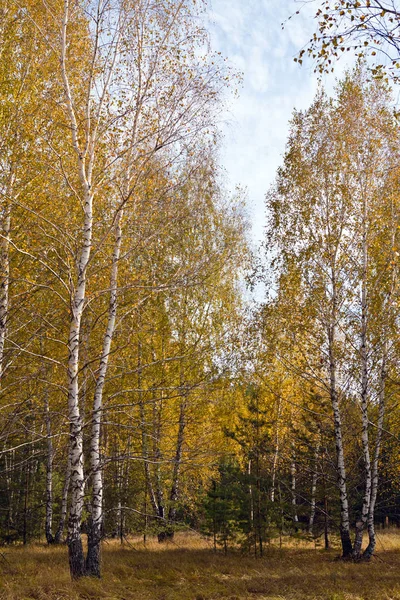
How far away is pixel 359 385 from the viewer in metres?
12.7

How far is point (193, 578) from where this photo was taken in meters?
9.84

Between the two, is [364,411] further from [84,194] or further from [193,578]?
[84,194]

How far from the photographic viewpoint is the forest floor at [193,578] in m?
6.96

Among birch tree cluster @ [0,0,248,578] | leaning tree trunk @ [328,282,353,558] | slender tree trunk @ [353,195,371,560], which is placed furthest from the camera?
leaning tree trunk @ [328,282,353,558]

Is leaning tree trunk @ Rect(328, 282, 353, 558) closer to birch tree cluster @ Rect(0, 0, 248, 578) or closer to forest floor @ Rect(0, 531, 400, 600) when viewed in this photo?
forest floor @ Rect(0, 531, 400, 600)

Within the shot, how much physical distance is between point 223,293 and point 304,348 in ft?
12.2

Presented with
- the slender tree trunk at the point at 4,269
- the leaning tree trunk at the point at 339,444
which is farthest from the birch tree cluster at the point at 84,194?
the leaning tree trunk at the point at 339,444

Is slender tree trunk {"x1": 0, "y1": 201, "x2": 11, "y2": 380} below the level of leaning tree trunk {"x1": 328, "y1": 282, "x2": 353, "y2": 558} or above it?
above

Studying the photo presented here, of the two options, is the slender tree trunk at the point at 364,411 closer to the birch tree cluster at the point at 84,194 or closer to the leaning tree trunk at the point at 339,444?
the leaning tree trunk at the point at 339,444

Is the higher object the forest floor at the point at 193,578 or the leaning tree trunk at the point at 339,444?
the leaning tree trunk at the point at 339,444

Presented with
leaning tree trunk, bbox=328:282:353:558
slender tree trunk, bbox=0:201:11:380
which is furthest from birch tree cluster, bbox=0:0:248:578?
leaning tree trunk, bbox=328:282:353:558

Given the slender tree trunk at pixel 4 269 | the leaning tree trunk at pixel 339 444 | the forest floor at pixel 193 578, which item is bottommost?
the forest floor at pixel 193 578

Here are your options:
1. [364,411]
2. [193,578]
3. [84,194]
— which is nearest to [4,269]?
[84,194]

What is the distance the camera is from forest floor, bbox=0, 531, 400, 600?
22.8ft
